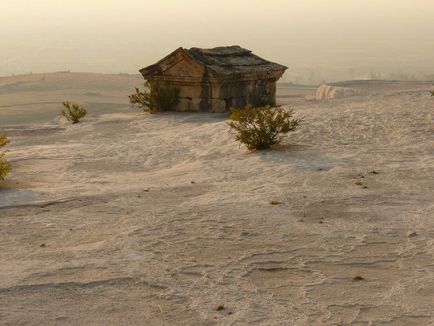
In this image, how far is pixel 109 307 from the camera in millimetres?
5398

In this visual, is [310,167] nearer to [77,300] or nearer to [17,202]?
[17,202]

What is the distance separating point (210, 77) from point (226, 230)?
10.2 m

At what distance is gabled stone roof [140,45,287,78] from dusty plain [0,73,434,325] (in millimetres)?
4396

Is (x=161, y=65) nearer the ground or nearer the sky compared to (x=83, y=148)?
nearer the sky

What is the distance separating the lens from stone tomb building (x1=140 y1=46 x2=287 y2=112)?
17141 millimetres

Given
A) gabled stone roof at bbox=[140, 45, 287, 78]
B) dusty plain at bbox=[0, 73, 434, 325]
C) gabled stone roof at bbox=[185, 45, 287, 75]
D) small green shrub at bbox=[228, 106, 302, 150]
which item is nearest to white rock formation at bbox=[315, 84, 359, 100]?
gabled stone roof at bbox=[185, 45, 287, 75]

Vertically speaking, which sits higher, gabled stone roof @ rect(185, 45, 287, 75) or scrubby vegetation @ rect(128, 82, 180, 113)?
gabled stone roof @ rect(185, 45, 287, 75)

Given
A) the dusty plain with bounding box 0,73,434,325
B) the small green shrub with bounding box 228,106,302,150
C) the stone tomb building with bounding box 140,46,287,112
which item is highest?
the stone tomb building with bounding box 140,46,287,112

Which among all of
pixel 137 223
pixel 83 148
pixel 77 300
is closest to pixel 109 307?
pixel 77 300

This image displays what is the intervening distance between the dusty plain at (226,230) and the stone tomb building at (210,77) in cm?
420

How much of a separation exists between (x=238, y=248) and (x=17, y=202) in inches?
124

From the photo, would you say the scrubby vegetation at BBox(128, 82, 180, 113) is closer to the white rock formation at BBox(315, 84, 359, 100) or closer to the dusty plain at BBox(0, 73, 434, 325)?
the dusty plain at BBox(0, 73, 434, 325)

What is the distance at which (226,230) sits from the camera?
715cm

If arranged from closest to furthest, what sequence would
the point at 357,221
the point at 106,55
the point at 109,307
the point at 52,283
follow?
the point at 109,307 → the point at 52,283 → the point at 357,221 → the point at 106,55
